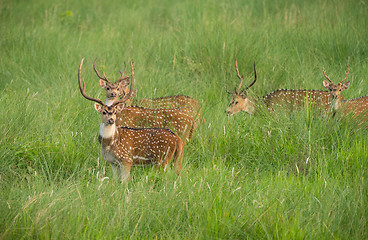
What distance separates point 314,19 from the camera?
10.1 metres

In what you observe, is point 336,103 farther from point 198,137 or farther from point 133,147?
point 133,147

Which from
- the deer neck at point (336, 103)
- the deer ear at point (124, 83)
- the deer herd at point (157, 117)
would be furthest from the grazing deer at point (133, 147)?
the deer neck at point (336, 103)

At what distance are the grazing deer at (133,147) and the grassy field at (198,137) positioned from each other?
148 millimetres

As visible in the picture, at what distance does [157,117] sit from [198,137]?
26.2 inches

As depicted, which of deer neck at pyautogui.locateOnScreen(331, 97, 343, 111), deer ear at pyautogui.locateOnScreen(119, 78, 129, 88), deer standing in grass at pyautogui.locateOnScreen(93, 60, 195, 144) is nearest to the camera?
deer standing in grass at pyautogui.locateOnScreen(93, 60, 195, 144)

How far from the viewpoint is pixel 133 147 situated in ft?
17.1

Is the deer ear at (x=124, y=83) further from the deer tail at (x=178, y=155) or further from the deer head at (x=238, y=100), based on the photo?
the deer tail at (x=178, y=155)

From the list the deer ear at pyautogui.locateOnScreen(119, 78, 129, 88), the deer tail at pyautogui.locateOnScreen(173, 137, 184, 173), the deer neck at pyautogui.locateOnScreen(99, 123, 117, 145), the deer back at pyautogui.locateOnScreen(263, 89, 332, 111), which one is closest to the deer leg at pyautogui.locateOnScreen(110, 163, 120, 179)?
the deer neck at pyautogui.locateOnScreen(99, 123, 117, 145)

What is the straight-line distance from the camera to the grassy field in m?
3.91

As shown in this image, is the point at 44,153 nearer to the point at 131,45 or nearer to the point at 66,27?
the point at 131,45

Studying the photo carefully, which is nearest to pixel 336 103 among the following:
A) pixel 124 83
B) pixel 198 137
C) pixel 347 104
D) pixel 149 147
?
pixel 347 104

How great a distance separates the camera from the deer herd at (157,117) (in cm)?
512

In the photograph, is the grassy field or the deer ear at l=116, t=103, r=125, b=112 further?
the deer ear at l=116, t=103, r=125, b=112

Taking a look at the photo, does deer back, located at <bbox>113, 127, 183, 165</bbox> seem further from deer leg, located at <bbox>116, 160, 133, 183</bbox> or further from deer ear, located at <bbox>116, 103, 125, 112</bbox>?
deer ear, located at <bbox>116, 103, 125, 112</bbox>
